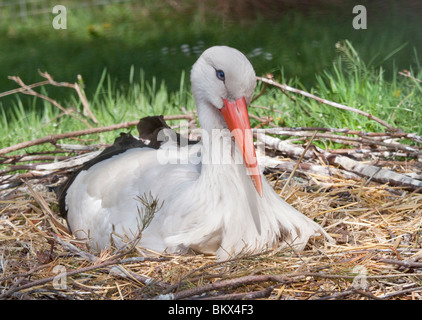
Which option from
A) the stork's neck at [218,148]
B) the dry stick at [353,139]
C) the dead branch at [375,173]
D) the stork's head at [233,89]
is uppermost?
the stork's head at [233,89]

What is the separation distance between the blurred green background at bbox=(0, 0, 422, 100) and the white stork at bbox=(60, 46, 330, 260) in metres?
2.53

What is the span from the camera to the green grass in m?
4.23

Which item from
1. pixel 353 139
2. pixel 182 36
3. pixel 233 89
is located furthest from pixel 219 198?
pixel 182 36

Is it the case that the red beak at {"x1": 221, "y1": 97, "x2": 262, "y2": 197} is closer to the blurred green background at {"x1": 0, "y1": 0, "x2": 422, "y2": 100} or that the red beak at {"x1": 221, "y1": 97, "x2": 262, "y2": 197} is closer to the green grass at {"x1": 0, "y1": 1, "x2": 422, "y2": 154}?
the green grass at {"x1": 0, "y1": 1, "x2": 422, "y2": 154}

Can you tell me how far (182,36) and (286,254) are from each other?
4.30 metres

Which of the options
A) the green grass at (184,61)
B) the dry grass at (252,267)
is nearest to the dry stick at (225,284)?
the dry grass at (252,267)

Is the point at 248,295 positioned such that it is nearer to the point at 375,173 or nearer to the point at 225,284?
the point at 225,284

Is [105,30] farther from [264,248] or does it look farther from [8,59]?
[264,248]

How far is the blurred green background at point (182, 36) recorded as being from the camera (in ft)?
17.8

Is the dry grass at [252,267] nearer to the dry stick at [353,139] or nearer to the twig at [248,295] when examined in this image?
the twig at [248,295]

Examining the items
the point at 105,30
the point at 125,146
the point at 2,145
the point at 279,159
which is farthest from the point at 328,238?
the point at 105,30

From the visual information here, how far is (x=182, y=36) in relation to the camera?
6.53 metres

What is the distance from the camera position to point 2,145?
431cm

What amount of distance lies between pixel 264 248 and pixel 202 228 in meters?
0.28
